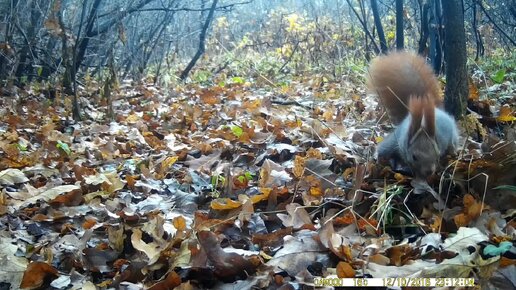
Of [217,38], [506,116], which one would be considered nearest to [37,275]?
[506,116]

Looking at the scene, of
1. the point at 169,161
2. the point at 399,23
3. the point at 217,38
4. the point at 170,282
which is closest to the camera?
the point at 170,282

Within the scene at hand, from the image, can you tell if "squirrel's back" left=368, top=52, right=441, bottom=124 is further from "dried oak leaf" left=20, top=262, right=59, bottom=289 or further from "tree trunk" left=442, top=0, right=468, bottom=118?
"dried oak leaf" left=20, top=262, right=59, bottom=289

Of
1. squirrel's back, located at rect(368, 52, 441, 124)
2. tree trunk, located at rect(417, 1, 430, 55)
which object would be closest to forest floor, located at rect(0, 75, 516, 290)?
squirrel's back, located at rect(368, 52, 441, 124)

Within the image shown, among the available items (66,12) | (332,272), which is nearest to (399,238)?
(332,272)

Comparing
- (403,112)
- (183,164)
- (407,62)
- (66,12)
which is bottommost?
(183,164)

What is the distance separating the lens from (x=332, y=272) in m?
1.74

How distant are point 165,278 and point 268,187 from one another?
0.96 meters

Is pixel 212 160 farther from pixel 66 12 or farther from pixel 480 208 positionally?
pixel 66 12

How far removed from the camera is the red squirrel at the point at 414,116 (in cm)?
260

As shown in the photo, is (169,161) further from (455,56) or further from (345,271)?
(345,271)

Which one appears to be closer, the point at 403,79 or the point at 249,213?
the point at 249,213

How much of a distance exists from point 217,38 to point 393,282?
41.5ft

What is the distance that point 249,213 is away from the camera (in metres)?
2.28

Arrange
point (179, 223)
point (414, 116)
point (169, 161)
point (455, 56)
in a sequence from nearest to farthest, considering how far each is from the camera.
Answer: point (179, 223) < point (414, 116) < point (455, 56) < point (169, 161)
